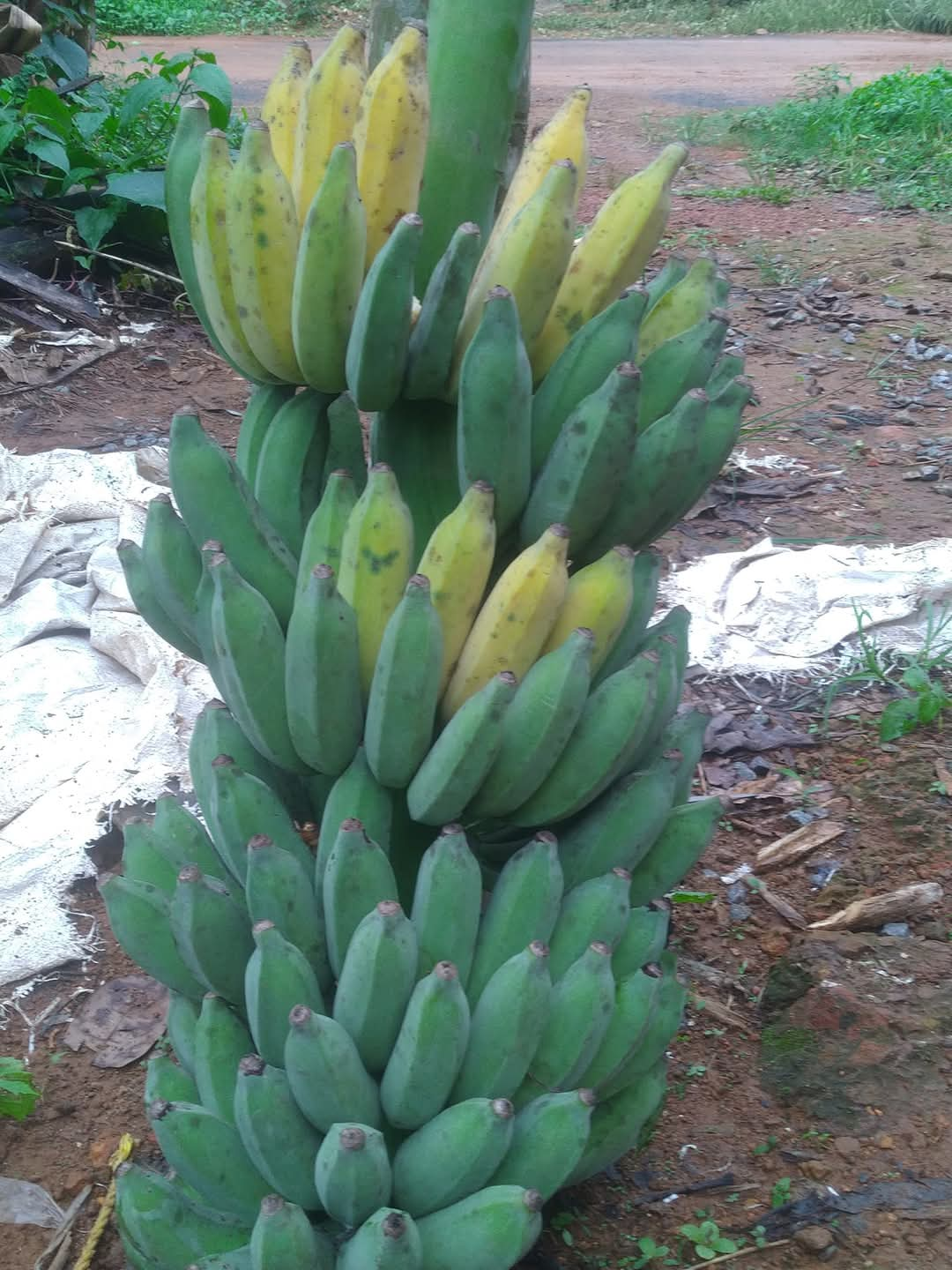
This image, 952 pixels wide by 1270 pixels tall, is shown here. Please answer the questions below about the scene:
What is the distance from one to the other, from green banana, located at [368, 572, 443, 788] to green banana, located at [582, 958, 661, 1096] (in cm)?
44

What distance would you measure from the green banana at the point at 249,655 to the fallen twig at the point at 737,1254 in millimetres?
1046

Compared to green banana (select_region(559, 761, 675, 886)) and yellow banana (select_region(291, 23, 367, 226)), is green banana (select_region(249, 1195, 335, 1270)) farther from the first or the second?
yellow banana (select_region(291, 23, 367, 226))

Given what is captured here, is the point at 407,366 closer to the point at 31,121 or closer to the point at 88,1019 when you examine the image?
the point at 88,1019

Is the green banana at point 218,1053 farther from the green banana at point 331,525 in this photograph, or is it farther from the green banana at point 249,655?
the green banana at point 331,525

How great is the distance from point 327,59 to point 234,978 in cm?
127

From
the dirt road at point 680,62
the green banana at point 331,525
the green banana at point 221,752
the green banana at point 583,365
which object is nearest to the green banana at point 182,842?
the green banana at point 221,752

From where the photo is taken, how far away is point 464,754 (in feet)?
4.88

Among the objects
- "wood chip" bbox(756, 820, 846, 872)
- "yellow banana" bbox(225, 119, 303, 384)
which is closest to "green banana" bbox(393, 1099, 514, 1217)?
"yellow banana" bbox(225, 119, 303, 384)

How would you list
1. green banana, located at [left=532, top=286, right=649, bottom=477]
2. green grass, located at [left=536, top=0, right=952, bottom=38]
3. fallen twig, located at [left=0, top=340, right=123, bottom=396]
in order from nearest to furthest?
1. green banana, located at [left=532, top=286, right=649, bottom=477]
2. fallen twig, located at [left=0, top=340, right=123, bottom=396]
3. green grass, located at [left=536, top=0, right=952, bottom=38]

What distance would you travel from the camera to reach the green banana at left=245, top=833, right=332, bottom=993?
1.53 metres

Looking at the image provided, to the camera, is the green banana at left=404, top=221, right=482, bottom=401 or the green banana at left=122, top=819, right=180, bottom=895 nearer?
the green banana at left=404, top=221, right=482, bottom=401

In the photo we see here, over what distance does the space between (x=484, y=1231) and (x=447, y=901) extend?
0.39 m

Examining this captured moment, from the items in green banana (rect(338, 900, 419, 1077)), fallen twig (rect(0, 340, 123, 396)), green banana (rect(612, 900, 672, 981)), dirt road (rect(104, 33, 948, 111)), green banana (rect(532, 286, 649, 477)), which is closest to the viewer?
green banana (rect(338, 900, 419, 1077))

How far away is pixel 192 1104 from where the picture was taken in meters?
1.59
